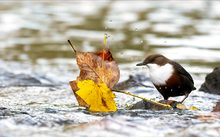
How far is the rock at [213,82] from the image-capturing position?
826cm

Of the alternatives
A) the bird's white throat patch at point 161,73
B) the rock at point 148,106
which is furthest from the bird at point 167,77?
the rock at point 148,106

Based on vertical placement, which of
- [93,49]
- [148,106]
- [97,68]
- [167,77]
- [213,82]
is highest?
[93,49]

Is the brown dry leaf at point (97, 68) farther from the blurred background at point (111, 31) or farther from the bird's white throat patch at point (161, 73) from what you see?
the blurred background at point (111, 31)

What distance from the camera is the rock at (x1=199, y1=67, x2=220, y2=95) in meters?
8.26

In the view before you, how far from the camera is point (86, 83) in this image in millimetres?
6098

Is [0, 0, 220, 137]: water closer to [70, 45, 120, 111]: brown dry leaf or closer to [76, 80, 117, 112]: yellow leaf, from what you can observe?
[76, 80, 117, 112]: yellow leaf

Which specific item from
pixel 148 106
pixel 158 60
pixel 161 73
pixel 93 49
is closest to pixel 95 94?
pixel 148 106

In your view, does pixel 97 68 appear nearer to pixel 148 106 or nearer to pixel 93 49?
pixel 148 106

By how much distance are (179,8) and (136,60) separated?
971 centimetres

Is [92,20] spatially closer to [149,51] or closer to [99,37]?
[99,37]

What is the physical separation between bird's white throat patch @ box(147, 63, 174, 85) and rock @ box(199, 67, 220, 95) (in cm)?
131

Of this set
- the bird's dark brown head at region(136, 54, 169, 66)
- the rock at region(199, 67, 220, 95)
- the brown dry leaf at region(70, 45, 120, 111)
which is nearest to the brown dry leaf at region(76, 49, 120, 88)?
the brown dry leaf at region(70, 45, 120, 111)

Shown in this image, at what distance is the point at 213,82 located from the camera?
27.9 feet

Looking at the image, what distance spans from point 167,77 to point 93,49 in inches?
299
